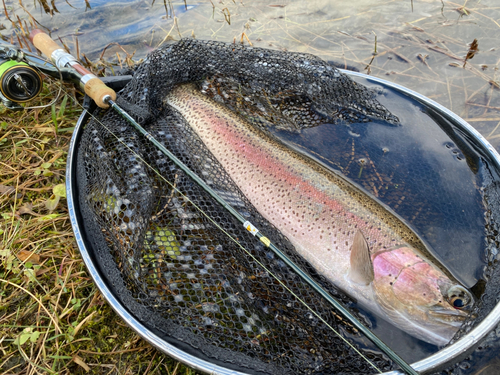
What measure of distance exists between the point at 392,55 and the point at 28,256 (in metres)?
3.83

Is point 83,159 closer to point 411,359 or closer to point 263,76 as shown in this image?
point 263,76

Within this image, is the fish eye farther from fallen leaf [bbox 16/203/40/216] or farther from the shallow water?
fallen leaf [bbox 16/203/40/216]

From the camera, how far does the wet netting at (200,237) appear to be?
1645mm

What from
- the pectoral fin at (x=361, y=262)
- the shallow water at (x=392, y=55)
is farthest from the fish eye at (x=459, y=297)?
the pectoral fin at (x=361, y=262)

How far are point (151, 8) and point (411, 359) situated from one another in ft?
15.7

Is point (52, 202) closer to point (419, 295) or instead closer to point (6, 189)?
point (6, 189)

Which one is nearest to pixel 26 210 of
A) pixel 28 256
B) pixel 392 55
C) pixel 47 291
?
pixel 28 256

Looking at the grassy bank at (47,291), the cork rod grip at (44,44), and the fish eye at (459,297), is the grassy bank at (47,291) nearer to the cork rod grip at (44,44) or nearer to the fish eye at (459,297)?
the cork rod grip at (44,44)

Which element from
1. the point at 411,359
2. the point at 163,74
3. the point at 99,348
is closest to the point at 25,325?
the point at 99,348

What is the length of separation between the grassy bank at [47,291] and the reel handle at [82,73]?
57cm

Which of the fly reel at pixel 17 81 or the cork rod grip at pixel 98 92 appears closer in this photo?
the fly reel at pixel 17 81

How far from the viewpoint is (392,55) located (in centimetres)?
370

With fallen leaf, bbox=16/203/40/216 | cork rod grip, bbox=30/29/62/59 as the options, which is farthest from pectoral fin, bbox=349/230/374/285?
cork rod grip, bbox=30/29/62/59

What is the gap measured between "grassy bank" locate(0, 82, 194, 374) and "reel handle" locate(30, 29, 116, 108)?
0.57 meters
